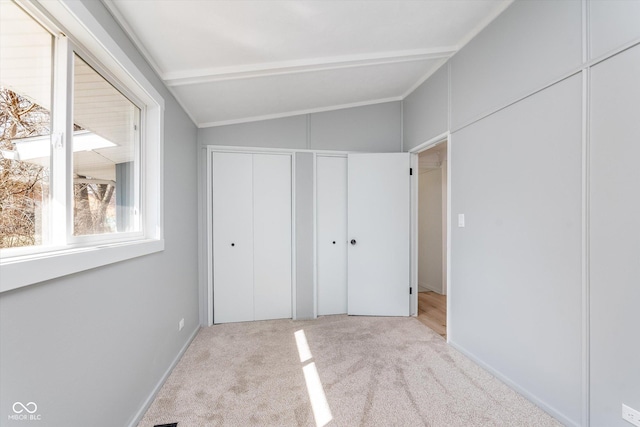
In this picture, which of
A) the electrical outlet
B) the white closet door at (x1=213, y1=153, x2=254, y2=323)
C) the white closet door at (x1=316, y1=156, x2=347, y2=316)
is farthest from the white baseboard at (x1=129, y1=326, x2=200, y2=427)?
the electrical outlet

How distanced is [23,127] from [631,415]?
9.83 ft

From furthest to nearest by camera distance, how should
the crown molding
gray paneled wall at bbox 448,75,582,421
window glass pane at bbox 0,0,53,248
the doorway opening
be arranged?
the doorway opening → gray paneled wall at bbox 448,75,582,421 → the crown molding → window glass pane at bbox 0,0,53,248

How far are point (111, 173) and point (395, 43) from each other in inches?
92.0

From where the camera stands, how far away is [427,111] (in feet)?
9.77

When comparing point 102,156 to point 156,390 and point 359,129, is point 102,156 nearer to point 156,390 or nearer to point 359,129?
point 156,390

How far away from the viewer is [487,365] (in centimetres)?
216

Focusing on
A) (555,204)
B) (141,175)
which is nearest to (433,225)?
(555,204)

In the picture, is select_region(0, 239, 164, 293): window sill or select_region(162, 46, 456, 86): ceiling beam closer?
select_region(0, 239, 164, 293): window sill

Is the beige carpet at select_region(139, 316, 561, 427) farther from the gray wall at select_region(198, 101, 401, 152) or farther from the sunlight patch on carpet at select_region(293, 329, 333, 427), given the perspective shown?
the gray wall at select_region(198, 101, 401, 152)

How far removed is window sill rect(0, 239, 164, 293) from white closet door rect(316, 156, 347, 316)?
7.35 ft

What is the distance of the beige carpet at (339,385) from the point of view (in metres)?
1.66

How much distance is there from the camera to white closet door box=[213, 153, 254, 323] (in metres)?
3.19

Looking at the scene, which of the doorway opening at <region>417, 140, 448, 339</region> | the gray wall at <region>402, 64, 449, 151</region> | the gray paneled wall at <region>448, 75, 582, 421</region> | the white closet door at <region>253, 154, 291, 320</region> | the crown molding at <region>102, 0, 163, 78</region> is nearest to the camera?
the crown molding at <region>102, 0, 163, 78</region>

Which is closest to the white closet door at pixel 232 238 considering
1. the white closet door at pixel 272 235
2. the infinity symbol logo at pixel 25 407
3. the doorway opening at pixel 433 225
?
the white closet door at pixel 272 235
